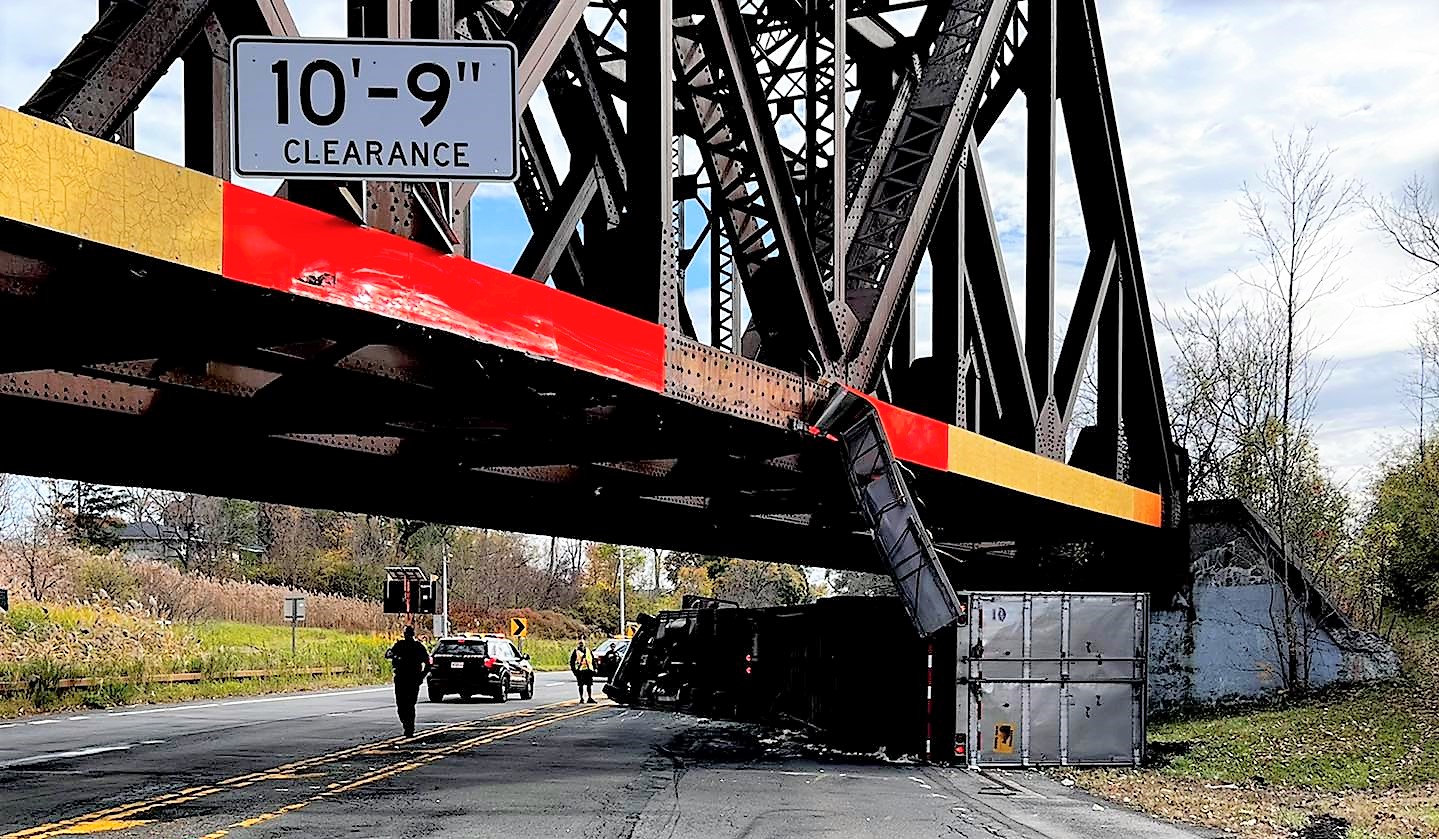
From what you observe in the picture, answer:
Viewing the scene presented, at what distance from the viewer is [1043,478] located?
1931 cm

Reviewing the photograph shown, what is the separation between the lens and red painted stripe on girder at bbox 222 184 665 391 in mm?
8484

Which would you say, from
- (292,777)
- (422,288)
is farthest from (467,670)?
(422,288)

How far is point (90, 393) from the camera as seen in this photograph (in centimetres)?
1292

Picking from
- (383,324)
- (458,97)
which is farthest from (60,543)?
(458,97)

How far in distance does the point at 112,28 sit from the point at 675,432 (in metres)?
6.64

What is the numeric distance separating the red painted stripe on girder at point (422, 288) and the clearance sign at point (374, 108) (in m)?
2.59

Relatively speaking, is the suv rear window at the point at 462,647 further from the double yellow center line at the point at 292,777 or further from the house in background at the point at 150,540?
the house in background at the point at 150,540

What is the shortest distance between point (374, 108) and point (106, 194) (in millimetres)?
2529

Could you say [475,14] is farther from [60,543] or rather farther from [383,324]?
[60,543]

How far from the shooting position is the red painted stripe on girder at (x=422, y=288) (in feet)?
27.8

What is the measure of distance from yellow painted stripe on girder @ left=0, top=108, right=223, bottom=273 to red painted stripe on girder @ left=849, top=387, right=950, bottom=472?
7.60m

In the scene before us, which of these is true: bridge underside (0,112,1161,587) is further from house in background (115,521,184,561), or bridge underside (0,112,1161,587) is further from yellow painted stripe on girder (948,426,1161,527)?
house in background (115,521,184,561)

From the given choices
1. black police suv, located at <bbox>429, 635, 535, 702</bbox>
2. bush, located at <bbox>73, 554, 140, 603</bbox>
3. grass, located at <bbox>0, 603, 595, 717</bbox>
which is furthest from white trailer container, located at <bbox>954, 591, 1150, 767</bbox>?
bush, located at <bbox>73, 554, 140, 603</bbox>

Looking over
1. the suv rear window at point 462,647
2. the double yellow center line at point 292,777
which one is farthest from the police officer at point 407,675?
the suv rear window at point 462,647
